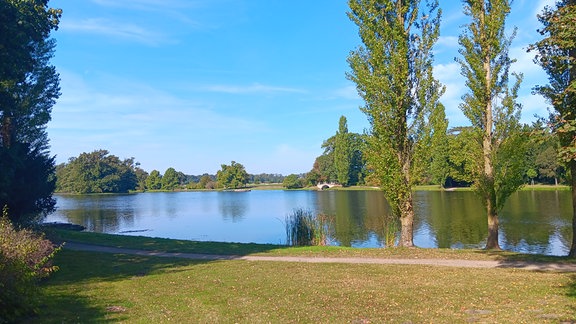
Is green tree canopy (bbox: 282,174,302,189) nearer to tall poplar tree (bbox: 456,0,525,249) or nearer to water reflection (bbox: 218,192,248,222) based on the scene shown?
water reflection (bbox: 218,192,248,222)

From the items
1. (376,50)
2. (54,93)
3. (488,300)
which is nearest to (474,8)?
(376,50)

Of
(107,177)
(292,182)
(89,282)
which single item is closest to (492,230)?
(89,282)

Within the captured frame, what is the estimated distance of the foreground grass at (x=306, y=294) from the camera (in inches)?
275

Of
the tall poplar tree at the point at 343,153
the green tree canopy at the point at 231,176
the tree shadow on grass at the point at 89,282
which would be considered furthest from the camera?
the green tree canopy at the point at 231,176

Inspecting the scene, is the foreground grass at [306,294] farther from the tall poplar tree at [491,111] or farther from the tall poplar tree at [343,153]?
the tall poplar tree at [343,153]

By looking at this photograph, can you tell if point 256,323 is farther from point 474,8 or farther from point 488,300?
point 474,8

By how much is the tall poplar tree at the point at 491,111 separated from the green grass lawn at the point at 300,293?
4262 mm

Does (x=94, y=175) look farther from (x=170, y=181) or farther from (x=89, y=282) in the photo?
(x=89, y=282)

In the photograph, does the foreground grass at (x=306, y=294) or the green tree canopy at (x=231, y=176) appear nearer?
the foreground grass at (x=306, y=294)

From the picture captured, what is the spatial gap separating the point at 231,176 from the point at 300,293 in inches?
5029

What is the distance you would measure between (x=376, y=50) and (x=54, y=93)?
19.4m

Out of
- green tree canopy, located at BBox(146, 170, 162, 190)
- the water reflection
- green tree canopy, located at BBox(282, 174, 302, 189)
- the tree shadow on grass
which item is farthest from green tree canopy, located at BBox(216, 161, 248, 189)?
the tree shadow on grass

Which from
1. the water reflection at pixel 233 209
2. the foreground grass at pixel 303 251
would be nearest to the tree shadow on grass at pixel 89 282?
the foreground grass at pixel 303 251

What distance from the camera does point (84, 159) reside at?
4486 inches
